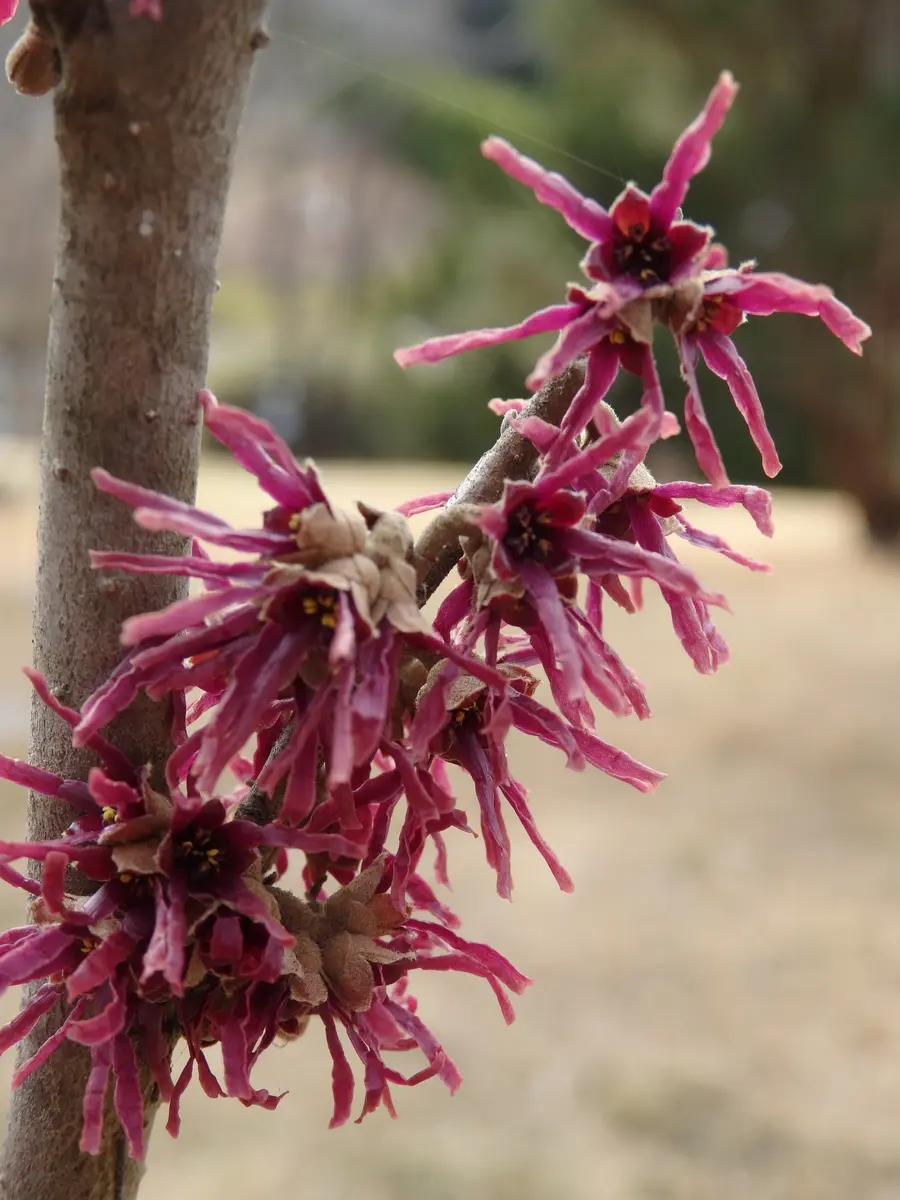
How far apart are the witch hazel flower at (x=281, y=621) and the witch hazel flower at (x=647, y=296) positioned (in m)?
0.04

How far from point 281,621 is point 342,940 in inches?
3.2

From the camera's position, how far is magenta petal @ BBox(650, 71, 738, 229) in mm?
208

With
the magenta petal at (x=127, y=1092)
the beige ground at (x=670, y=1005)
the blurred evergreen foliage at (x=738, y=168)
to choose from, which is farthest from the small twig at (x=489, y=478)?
the blurred evergreen foliage at (x=738, y=168)

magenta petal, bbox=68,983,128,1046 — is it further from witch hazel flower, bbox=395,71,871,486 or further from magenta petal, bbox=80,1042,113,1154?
witch hazel flower, bbox=395,71,871,486

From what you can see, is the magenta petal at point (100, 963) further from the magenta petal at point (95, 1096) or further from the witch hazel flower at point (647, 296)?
the witch hazel flower at point (647, 296)

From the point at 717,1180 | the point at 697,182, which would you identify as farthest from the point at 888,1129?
the point at 697,182

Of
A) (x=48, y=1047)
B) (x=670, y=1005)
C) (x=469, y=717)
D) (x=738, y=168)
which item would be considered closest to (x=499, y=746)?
Result: (x=469, y=717)

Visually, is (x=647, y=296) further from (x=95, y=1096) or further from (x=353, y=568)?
(x=95, y=1096)

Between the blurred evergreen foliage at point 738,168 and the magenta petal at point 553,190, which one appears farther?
the blurred evergreen foliage at point 738,168

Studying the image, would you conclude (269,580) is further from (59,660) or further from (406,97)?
(406,97)

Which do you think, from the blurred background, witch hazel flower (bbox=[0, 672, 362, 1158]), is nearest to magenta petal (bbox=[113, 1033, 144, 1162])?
witch hazel flower (bbox=[0, 672, 362, 1158])

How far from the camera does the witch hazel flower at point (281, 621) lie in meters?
0.21

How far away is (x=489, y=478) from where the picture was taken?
260 mm

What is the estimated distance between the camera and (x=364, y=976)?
0.25 metres
